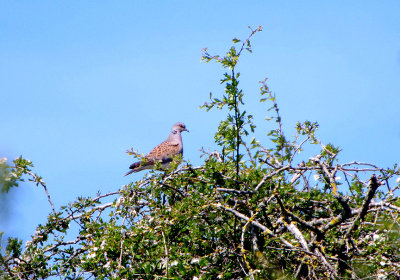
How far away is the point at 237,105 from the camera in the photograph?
15.7ft

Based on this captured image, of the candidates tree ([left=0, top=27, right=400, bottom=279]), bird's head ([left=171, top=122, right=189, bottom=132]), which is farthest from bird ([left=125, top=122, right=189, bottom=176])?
tree ([left=0, top=27, right=400, bottom=279])

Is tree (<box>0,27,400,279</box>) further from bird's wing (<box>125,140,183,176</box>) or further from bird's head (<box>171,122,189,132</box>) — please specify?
bird's head (<box>171,122,189,132</box>)

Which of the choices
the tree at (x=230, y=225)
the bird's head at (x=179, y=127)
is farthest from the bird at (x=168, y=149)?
the tree at (x=230, y=225)

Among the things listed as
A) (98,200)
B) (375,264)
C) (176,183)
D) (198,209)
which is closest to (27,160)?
(98,200)

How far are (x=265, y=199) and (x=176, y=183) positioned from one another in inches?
43.2

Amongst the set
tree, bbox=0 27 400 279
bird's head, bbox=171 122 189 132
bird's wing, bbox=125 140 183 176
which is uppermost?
bird's head, bbox=171 122 189 132

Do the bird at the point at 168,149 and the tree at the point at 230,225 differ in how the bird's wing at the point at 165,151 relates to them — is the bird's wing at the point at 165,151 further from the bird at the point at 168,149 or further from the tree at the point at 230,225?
the tree at the point at 230,225

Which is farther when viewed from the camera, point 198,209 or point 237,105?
point 237,105

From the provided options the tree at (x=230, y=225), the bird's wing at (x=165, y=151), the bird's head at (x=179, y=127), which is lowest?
the tree at (x=230, y=225)

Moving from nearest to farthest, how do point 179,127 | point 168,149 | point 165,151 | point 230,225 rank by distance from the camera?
point 230,225
point 165,151
point 168,149
point 179,127

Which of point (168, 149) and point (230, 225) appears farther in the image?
point (168, 149)

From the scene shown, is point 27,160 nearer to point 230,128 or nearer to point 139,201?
point 139,201

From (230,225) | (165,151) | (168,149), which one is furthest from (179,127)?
(230,225)

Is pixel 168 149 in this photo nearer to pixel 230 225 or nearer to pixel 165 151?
pixel 165 151
